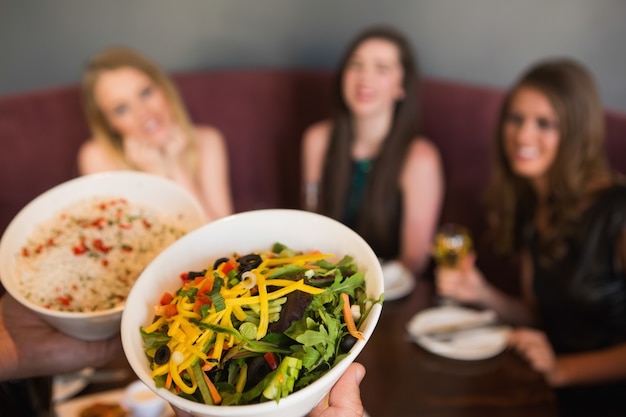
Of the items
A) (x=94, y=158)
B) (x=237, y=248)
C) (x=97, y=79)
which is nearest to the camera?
(x=237, y=248)

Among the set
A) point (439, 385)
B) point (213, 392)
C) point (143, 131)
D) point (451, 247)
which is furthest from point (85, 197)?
point (143, 131)

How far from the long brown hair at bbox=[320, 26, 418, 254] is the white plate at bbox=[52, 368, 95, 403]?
54.1 inches

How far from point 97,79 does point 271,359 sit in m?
1.92

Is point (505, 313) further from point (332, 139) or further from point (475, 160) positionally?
point (332, 139)

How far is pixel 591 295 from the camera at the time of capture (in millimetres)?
1783

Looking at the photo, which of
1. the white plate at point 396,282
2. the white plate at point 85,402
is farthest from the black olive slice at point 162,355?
the white plate at point 396,282

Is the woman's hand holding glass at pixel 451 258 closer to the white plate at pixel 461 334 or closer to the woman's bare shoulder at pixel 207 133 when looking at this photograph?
the white plate at pixel 461 334

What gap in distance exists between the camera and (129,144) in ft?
7.74

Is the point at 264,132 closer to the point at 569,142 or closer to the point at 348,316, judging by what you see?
the point at 569,142

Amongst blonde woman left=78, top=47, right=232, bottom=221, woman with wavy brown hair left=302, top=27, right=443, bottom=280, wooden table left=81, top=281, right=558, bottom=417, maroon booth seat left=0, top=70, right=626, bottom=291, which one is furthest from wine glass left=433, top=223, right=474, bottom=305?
blonde woman left=78, top=47, right=232, bottom=221

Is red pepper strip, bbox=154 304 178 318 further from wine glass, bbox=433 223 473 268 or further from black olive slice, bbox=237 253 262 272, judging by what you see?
wine glass, bbox=433 223 473 268

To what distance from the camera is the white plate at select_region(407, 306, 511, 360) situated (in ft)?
4.66

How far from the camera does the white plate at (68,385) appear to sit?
1299 mm

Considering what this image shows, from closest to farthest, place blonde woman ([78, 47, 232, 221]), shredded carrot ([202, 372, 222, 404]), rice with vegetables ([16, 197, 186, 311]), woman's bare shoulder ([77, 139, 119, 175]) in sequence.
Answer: shredded carrot ([202, 372, 222, 404])
rice with vegetables ([16, 197, 186, 311])
blonde woman ([78, 47, 232, 221])
woman's bare shoulder ([77, 139, 119, 175])
